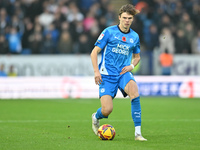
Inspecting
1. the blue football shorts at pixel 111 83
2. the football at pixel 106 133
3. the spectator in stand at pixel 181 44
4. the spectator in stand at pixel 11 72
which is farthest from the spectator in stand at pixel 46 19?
the football at pixel 106 133

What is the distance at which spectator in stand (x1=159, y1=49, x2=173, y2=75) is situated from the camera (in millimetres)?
22031

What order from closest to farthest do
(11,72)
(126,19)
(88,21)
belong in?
(126,19)
(11,72)
(88,21)

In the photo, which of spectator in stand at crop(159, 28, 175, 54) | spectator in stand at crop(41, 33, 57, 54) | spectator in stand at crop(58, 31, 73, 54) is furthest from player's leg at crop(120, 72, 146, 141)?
spectator in stand at crop(159, 28, 175, 54)

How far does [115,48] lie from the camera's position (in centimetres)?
865

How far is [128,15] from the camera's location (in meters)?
8.38

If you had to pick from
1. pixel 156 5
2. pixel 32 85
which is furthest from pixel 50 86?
pixel 156 5

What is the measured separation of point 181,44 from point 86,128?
1296cm

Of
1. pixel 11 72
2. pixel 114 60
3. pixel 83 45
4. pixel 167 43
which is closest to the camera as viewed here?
pixel 114 60

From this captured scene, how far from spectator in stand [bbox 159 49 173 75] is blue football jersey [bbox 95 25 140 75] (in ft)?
44.1

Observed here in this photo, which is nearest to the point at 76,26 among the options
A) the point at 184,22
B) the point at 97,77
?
the point at 184,22

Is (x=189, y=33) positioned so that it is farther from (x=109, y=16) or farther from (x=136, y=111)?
(x=136, y=111)

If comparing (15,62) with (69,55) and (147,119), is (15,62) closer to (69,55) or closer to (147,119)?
(69,55)

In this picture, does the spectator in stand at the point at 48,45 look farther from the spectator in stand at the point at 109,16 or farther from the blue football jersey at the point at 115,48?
the blue football jersey at the point at 115,48

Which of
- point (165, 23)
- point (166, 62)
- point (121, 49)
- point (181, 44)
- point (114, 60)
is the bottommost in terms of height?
point (166, 62)
